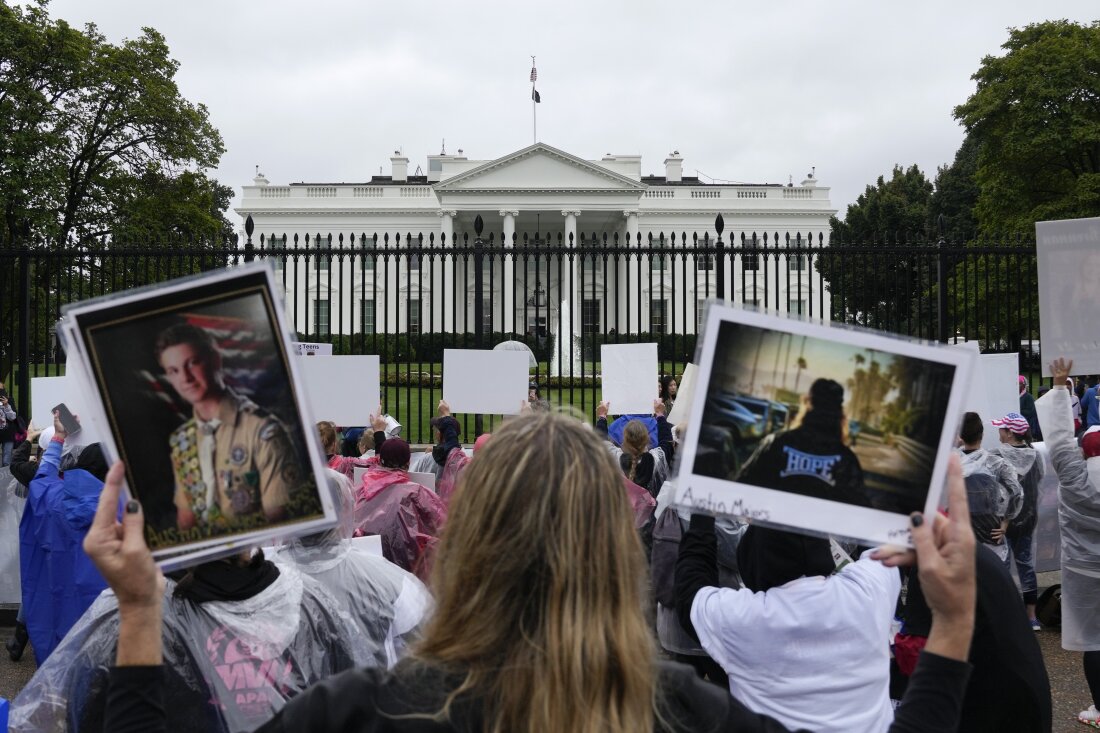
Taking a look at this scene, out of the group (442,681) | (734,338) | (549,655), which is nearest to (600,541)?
(549,655)

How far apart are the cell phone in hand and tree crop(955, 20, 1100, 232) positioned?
3090 centimetres

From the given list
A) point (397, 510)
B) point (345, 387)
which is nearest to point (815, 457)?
point (397, 510)

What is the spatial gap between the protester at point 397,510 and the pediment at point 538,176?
4066 centimetres

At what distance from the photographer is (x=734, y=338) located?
1.63 meters

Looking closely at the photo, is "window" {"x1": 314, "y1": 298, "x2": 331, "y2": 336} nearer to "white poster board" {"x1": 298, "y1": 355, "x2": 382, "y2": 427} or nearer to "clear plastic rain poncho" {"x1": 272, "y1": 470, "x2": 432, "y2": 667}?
"white poster board" {"x1": 298, "y1": 355, "x2": 382, "y2": 427}

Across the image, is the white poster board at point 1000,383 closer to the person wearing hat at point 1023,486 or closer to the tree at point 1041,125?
the person wearing hat at point 1023,486

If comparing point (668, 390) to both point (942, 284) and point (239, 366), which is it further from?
point (239, 366)

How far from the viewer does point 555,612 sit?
1.30 metres

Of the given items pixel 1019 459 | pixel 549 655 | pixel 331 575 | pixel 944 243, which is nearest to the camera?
pixel 549 655

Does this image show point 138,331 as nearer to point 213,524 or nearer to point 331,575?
point 213,524

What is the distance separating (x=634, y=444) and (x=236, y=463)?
419 cm

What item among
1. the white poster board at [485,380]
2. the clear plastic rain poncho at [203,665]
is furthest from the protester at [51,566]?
the white poster board at [485,380]

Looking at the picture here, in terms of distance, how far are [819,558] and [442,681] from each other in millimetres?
1555

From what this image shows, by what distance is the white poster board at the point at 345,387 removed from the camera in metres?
8.00
